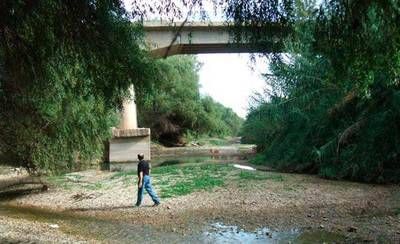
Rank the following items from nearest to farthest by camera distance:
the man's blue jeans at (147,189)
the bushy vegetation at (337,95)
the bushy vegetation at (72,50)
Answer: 1. the bushy vegetation at (337,95)
2. the bushy vegetation at (72,50)
3. the man's blue jeans at (147,189)

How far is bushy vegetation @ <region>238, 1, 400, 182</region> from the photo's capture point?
22.4 feet

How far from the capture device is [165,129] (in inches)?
2313

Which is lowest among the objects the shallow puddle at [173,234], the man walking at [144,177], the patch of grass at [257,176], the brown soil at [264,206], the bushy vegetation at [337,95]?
the shallow puddle at [173,234]

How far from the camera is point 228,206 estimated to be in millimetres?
16641

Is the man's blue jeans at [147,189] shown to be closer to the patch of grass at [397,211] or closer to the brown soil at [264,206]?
the brown soil at [264,206]

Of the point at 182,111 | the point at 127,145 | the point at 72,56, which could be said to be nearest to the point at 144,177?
the point at 72,56

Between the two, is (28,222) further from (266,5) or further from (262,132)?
(262,132)

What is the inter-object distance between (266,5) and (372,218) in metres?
8.69

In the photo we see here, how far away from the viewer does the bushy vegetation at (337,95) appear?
683 cm

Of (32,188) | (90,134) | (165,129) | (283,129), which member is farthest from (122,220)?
(165,129)

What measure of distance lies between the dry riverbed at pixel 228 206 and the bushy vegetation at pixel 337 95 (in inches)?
53.0

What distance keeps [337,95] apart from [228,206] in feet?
35.5

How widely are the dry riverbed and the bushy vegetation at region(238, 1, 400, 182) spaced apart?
1.35 m

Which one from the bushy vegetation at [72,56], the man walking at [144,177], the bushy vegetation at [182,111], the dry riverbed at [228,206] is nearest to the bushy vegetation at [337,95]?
the dry riverbed at [228,206]
